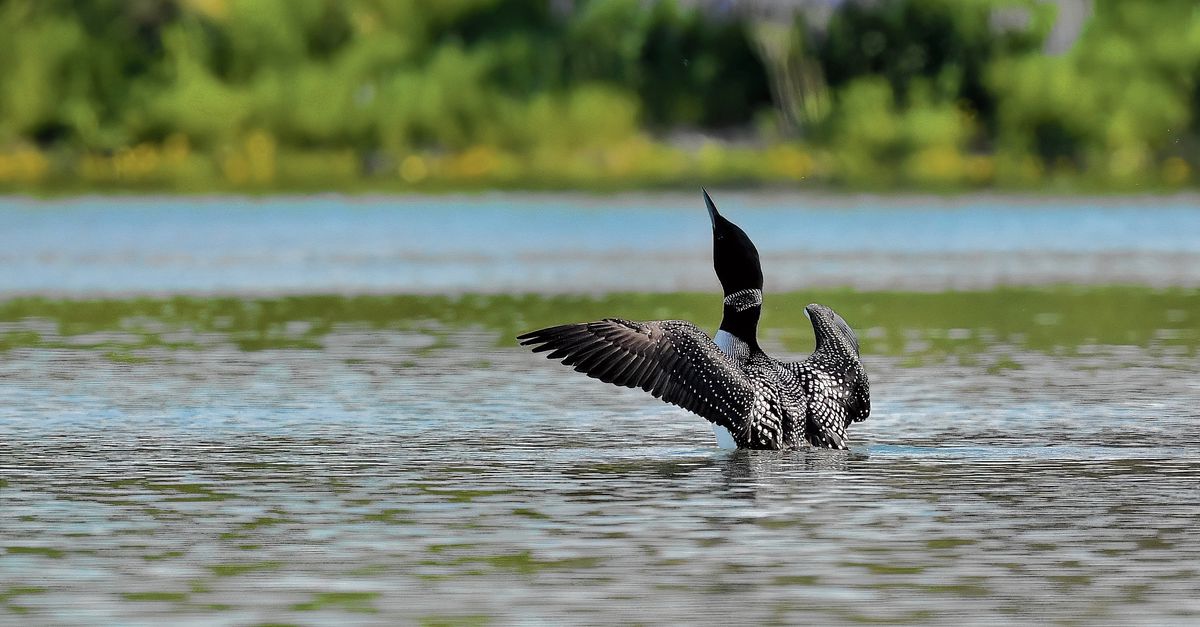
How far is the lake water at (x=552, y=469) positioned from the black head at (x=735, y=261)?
0.76 m

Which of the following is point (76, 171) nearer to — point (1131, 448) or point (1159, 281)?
→ point (1159, 281)

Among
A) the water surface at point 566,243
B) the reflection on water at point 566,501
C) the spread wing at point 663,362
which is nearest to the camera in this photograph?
the reflection on water at point 566,501

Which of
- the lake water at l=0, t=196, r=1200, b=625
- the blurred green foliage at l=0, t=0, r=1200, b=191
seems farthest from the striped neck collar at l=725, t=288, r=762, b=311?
the blurred green foliage at l=0, t=0, r=1200, b=191

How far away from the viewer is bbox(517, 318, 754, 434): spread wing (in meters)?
11.0

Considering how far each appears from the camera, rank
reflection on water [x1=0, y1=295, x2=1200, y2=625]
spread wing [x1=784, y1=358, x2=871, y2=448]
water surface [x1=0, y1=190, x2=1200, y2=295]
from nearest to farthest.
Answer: reflection on water [x1=0, y1=295, x2=1200, y2=625] < spread wing [x1=784, y1=358, x2=871, y2=448] < water surface [x1=0, y1=190, x2=1200, y2=295]

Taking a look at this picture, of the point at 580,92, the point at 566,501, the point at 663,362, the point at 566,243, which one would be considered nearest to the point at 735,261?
the point at 663,362

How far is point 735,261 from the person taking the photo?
455 inches

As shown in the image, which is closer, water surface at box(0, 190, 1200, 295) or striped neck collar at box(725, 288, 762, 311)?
striped neck collar at box(725, 288, 762, 311)

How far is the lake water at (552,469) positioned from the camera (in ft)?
26.2

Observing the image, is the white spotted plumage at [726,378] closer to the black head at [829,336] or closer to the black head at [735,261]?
the black head at [829,336]

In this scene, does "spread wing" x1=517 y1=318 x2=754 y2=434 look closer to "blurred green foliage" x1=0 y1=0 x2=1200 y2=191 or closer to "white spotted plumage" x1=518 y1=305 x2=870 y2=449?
"white spotted plumage" x1=518 y1=305 x2=870 y2=449

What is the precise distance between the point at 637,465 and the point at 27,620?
3.80 m

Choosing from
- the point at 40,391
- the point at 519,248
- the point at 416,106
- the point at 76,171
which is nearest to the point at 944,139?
the point at 416,106

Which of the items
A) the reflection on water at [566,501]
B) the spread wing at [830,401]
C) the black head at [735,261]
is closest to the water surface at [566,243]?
the reflection on water at [566,501]
